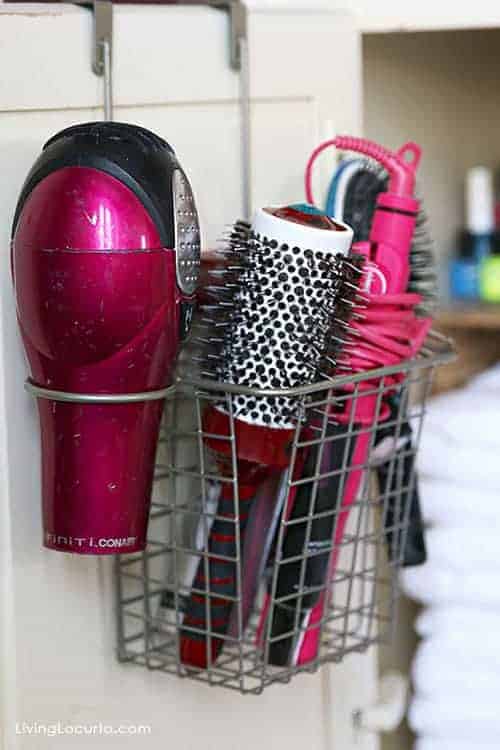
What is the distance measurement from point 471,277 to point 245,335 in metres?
0.66

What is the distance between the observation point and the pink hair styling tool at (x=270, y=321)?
639 millimetres

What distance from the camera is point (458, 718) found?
999 millimetres

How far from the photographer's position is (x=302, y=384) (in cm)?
65

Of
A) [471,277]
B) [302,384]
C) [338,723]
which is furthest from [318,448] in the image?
[471,277]

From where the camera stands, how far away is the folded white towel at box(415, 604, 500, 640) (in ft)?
3.26

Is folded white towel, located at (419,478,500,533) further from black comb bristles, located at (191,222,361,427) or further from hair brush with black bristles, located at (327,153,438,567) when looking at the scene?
black comb bristles, located at (191,222,361,427)

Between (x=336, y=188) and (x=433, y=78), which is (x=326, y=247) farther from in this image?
(x=433, y=78)

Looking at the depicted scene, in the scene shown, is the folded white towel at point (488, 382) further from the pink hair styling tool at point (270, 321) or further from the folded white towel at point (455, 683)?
the pink hair styling tool at point (270, 321)

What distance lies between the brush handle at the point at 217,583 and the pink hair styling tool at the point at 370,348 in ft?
0.10

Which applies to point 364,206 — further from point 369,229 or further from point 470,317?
point 470,317

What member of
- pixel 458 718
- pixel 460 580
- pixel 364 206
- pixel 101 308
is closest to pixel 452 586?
pixel 460 580

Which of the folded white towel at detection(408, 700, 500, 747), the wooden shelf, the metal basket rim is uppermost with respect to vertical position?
the metal basket rim

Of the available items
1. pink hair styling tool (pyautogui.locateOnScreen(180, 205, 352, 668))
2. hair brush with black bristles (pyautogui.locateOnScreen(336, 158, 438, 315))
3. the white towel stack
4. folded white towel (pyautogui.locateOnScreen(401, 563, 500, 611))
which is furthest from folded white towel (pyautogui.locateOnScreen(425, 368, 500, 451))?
pink hair styling tool (pyautogui.locateOnScreen(180, 205, 352, 668))

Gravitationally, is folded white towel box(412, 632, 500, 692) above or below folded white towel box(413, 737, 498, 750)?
above
